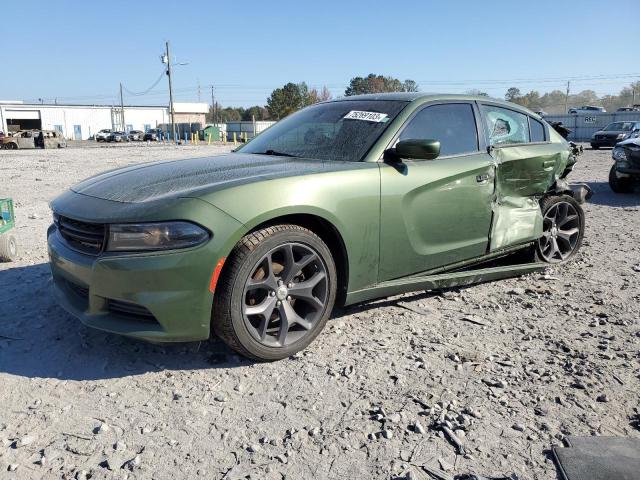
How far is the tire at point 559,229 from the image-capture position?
15.6 ft

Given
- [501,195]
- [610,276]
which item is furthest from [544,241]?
[501,195]

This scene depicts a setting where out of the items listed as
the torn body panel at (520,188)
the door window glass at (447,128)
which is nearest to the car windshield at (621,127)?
the torn body panel at (520,188)

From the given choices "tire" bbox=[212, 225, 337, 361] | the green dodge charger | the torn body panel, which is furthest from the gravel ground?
the torn body panel

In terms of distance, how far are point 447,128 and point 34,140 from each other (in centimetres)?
4128

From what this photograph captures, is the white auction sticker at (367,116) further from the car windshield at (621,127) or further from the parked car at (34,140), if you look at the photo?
the parked car at (34,140)

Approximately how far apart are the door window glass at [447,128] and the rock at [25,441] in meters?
2.68

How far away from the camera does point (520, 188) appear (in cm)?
428

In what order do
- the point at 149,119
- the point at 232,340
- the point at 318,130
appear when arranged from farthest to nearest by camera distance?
the point at 149,119 < the point at 318,130 < the point at 232,340

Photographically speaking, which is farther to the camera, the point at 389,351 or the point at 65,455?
the point at 389,351

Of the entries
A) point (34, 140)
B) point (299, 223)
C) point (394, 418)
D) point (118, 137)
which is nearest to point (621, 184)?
point (299, 223)

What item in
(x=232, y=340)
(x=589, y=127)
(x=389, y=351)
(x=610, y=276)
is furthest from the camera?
(x=589, y=127)

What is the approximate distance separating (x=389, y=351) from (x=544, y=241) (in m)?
2.47

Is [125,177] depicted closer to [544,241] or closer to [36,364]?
[36,364]

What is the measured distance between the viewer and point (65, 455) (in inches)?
85.2
